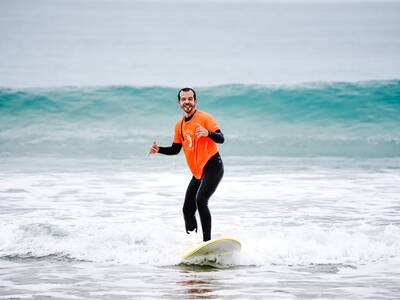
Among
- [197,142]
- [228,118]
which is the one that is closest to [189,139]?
[197,142]

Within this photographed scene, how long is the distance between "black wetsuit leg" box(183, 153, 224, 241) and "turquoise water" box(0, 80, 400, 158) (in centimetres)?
1448

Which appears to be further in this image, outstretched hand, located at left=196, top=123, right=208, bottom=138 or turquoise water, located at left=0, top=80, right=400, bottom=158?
turquoise water, located at left=0, top=80, right=400, bottom=158

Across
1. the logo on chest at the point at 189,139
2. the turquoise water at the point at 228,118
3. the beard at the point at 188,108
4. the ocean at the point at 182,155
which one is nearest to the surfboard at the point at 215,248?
the ocean at the point at 182,155

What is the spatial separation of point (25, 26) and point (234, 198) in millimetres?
33166

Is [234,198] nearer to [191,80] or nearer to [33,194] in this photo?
[33,194]

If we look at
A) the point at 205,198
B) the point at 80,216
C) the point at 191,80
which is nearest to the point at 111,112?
the point at 191,80

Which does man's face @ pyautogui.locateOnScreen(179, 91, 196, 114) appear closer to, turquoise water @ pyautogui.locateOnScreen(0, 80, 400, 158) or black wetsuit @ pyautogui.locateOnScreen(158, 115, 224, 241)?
black wetsuit @ pyautogui.locateOnScreen(158, 115, 224, 241)

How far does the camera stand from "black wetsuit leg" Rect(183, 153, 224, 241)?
741 centimetres

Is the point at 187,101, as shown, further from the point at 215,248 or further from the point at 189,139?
the point at 215,248

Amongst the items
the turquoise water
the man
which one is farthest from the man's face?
the turquoise water

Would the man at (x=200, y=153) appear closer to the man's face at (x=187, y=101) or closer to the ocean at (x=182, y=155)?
the man's face at (x=187, y=101)

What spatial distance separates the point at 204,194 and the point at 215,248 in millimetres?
523

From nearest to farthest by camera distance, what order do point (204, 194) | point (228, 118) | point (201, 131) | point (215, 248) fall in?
1. point (201, 131)
2. point (215, 248)
3. point (204, 194)
4. point (228, 118)

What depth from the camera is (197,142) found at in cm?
746
